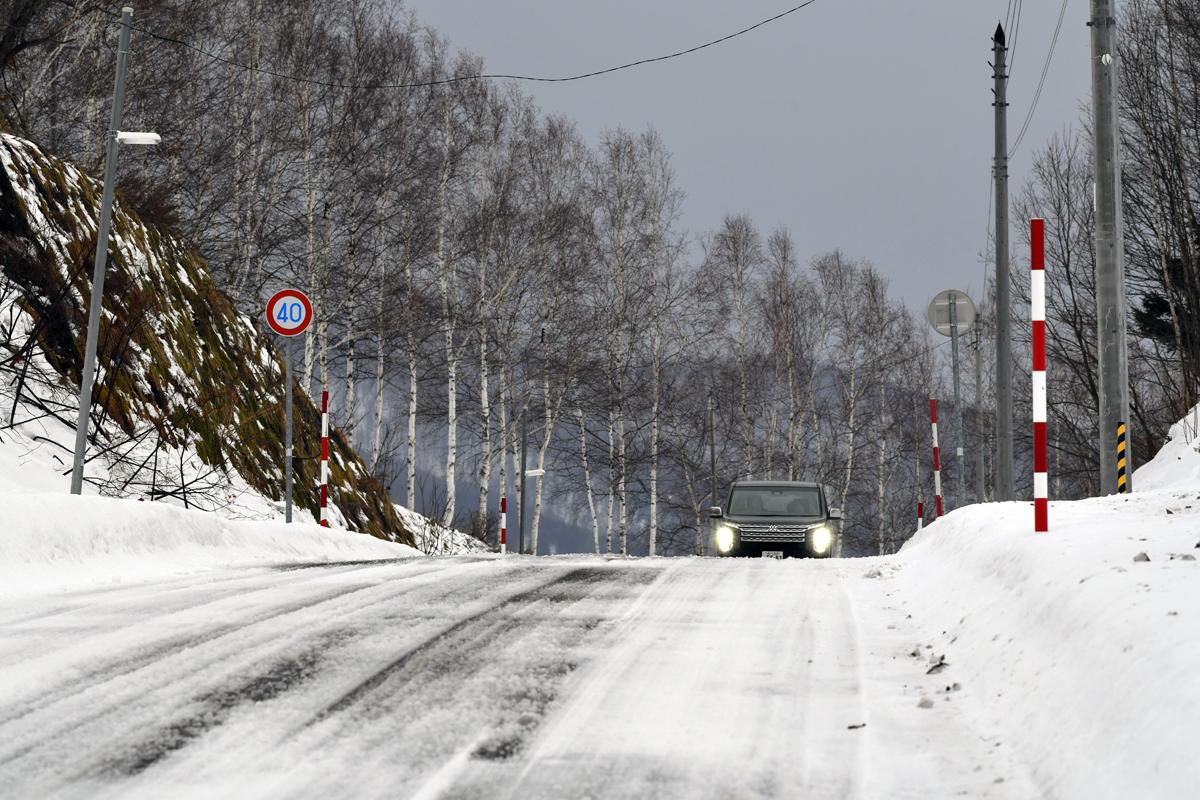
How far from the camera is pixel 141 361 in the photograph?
54.7ft

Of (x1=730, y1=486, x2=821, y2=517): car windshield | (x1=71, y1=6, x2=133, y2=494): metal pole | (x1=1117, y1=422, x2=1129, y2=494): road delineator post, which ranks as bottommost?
(x1=730, y1=486, x2=821, y2=517): car windshield

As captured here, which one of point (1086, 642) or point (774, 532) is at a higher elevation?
point (774, 532)

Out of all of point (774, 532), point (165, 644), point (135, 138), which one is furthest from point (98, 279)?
point (774, 532)

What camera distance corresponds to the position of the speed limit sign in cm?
1534

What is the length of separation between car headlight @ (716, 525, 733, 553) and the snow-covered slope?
23.1 feet

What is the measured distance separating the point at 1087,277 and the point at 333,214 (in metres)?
20.5

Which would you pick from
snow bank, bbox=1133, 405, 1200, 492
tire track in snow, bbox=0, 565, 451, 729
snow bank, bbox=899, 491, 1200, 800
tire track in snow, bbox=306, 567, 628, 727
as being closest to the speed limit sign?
tire track in snow, bbox=306, 567, 628, 727

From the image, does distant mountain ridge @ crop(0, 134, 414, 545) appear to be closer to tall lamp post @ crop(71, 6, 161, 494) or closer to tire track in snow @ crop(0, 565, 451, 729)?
tall lamp post @ crop(71, 6, 161, 494)

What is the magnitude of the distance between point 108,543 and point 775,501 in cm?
936

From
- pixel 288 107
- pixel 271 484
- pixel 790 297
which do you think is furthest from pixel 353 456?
pixel 790 297

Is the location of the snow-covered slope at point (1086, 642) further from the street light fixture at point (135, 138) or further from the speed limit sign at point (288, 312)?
the speed limit sign at point (288, 312)

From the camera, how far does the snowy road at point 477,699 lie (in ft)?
12.8

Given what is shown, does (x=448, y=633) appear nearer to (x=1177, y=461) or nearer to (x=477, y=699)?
(x=477, y=699)

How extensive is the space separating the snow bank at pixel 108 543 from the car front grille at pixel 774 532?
6040 mm
